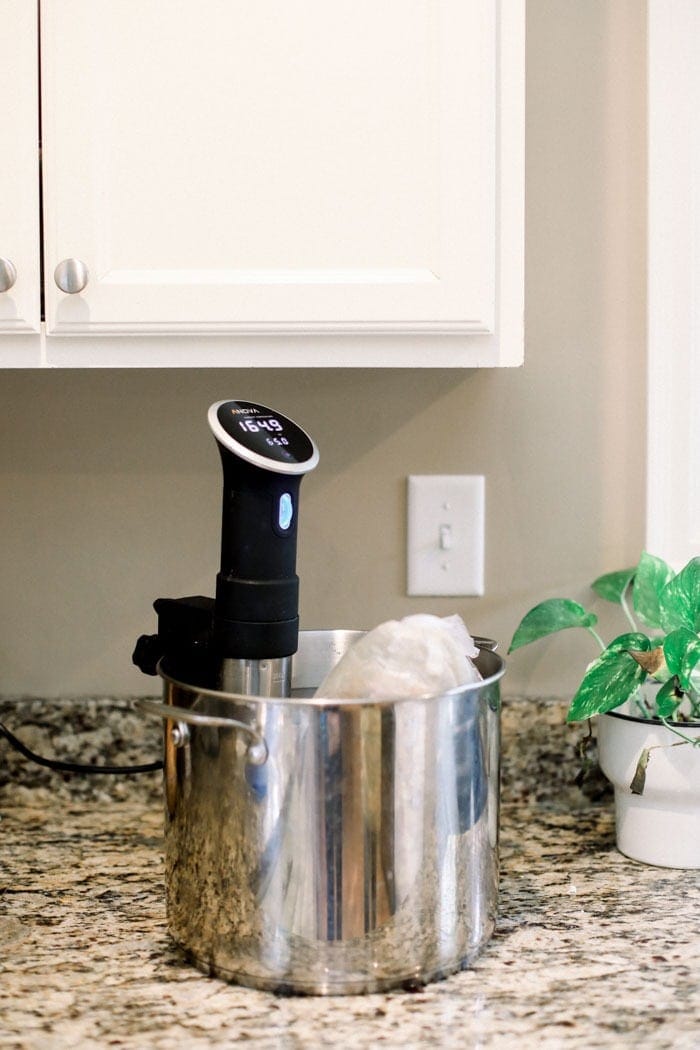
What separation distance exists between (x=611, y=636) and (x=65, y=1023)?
76 cm

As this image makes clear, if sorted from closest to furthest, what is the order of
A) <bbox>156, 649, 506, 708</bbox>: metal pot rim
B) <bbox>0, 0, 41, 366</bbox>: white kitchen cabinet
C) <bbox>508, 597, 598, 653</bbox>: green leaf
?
<bbox>156, 649, 506, 708</bbox>: metal pot rim, <bbox>0, 0, 41, 366</bbox>: white kitchen cabinet, <bbox>508, 597, 598, 653</bbox>: green leaf

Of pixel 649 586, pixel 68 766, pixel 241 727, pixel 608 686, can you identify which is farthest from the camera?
pixel 68 766

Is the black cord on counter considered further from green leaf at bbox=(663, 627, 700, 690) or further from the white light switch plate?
green leaf at bbox=(663, 627, 700, 690)

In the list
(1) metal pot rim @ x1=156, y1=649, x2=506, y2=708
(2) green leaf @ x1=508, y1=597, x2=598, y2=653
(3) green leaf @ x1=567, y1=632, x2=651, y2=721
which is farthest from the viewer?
(2) green leaf @ x1=508, y1=597, x2=598, y2=653

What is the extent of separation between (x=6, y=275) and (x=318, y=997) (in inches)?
25.6

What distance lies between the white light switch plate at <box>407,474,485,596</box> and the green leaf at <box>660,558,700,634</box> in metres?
0.28

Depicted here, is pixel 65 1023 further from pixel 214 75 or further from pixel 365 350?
pixel 214 75

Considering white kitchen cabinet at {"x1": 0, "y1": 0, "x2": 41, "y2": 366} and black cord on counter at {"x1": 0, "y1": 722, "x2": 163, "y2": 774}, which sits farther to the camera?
black cord on counter at {"x1": 0, "y1": 722, "x2": 163, "y2": 774}

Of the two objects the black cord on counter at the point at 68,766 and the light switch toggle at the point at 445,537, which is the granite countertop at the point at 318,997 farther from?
the light switch toggle at the point at 445,537

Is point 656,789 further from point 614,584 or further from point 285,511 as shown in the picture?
point 285,511

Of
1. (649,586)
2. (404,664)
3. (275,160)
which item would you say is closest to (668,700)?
(649,586)

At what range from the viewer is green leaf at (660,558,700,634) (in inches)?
40.2

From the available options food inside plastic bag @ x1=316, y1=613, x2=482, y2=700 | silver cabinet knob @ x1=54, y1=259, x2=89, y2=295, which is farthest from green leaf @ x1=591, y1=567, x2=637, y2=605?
silver cabinet knob @ x1=54, y1=259, x2=89, y2=295

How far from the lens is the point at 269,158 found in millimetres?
911
